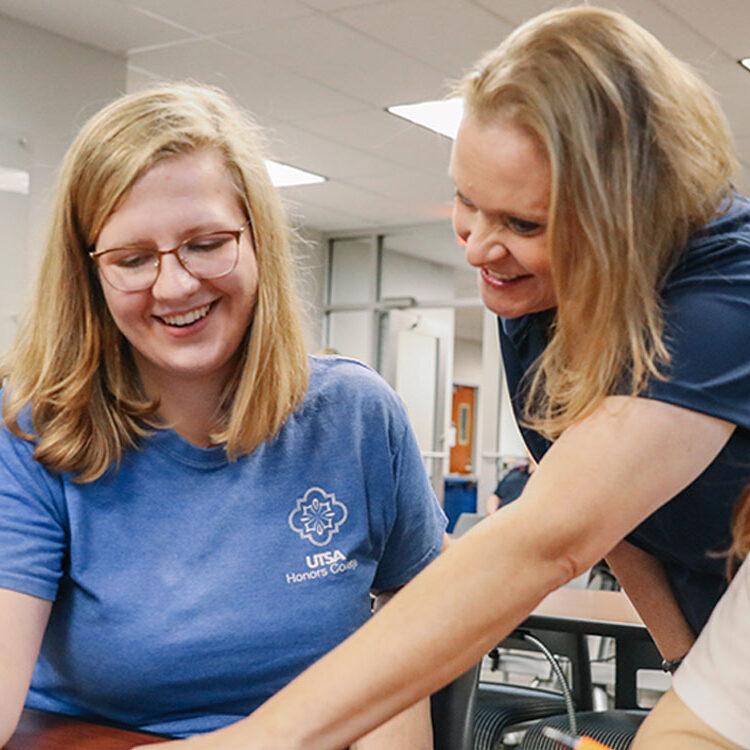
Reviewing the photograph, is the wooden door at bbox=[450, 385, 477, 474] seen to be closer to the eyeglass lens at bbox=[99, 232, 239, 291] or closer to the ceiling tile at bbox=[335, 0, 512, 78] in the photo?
the ceiling tile at bbox=[335, 0, 512, 78]

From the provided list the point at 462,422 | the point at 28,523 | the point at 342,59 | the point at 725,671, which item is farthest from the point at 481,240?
the point at 462,422

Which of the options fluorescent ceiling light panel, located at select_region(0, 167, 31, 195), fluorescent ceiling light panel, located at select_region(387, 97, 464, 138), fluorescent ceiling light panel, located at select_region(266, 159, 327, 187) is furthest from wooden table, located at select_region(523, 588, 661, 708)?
fluorescent ceiling light panel, located at select_region(266, 159, 327, 187)

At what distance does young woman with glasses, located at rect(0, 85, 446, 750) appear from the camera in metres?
1.18

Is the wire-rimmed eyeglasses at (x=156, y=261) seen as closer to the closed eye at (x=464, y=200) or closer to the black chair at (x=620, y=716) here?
the closed eye at (x=464, y=200)

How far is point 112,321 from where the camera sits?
1.35 metres

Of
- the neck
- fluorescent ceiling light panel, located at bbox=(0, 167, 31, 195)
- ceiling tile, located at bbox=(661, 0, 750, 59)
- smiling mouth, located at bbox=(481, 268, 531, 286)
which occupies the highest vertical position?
ceiling tile, located at bbox=(661, 0, 750, 59)

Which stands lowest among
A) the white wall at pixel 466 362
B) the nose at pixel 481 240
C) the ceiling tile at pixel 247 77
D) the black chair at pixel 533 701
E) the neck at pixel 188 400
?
the black chair at pixel 533 701

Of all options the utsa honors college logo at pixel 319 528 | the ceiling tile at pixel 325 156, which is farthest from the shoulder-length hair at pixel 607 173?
the ceiling tile at pixel 325 156

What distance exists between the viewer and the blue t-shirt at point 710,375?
0.84 metres

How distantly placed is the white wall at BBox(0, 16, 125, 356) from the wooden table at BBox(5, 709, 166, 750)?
3.49 m

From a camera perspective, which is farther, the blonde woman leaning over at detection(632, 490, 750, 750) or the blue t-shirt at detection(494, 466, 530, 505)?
the blue t-shirt at detection(494, 466, 530, 505)

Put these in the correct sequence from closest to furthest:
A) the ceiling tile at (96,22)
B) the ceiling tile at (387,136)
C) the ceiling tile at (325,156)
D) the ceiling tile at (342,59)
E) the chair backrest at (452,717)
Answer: the chair backrest at (452,717) < the ceiling tile at (96,22) < the ceiling tile at (342,59) < the ceiling tile at (387,136) < the ceiling tile at (325,156)

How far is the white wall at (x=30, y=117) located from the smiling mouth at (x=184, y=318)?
3315 millimetres

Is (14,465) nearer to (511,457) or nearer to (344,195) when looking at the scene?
(344,195)
